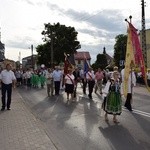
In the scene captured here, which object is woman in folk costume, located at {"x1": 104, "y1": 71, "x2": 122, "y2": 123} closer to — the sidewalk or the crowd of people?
the crowd of people

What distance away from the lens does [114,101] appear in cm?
1170

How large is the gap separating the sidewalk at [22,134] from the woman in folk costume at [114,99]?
84.1 inches

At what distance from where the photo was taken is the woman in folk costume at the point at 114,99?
38.3 ft

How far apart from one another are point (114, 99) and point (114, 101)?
6 cm

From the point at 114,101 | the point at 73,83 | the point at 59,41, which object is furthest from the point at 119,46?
the point at 114,101

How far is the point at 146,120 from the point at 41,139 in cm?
410

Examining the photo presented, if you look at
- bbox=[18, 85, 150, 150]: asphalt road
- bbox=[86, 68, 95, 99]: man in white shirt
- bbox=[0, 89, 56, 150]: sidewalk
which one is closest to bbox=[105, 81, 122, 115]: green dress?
bbox=[18, 85, 150, 150]: asphalt road

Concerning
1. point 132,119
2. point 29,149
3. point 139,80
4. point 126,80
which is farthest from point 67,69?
point 139,80

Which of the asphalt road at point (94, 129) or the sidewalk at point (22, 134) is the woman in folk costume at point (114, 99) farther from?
the sidewalk at point (22, 134)

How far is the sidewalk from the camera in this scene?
328 inches

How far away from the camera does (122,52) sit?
85500mm

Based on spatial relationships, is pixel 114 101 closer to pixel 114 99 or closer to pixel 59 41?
pixel 114 99

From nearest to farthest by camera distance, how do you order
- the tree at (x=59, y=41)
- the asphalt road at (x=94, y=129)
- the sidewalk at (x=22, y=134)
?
the sidewalk at (x=22, y=134) < the asphalt road at (x=94, y=129) < the tree at (x=59, y=41)

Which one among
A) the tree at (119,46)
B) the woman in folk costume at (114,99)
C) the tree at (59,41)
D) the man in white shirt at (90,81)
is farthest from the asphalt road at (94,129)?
the tree at (119,46)
